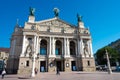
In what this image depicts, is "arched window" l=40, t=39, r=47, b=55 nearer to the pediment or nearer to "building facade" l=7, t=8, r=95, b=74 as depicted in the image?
"building facade" l=7, t=8, r=95, b=74

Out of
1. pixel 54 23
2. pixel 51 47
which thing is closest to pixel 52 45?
pixel 51 47

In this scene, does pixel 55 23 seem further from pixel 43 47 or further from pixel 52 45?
pixel 43 47

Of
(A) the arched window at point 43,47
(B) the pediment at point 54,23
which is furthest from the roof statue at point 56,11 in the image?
(A) the arched window at point 43,47

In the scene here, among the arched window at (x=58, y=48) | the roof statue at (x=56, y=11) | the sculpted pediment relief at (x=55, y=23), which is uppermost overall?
the roof statue at (x=56, y=11)

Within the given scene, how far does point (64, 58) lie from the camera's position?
37.6 m

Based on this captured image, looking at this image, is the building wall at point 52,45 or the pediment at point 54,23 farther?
the pediment at point 54,23

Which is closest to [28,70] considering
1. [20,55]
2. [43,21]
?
[20,55]

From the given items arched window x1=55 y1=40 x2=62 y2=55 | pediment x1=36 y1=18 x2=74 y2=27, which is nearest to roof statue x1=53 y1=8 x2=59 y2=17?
pediment x1=36 y1=18 x2=74 y2=27

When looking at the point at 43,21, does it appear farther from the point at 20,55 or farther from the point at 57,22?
the point at 20,55

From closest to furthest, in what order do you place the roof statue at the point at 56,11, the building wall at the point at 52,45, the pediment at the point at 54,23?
the building wall at the point at 52,45 → the pediment at the point at 54,23 → the roof statue at the point at 56,11

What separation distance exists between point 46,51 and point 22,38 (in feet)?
26.3

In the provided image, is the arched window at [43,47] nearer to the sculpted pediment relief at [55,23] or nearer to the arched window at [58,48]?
the arched window at [58,48]

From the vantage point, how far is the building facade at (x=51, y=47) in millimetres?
35719

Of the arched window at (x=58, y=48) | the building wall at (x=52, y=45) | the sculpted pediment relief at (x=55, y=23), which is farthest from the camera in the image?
the arched window at (x=58, y=48)
